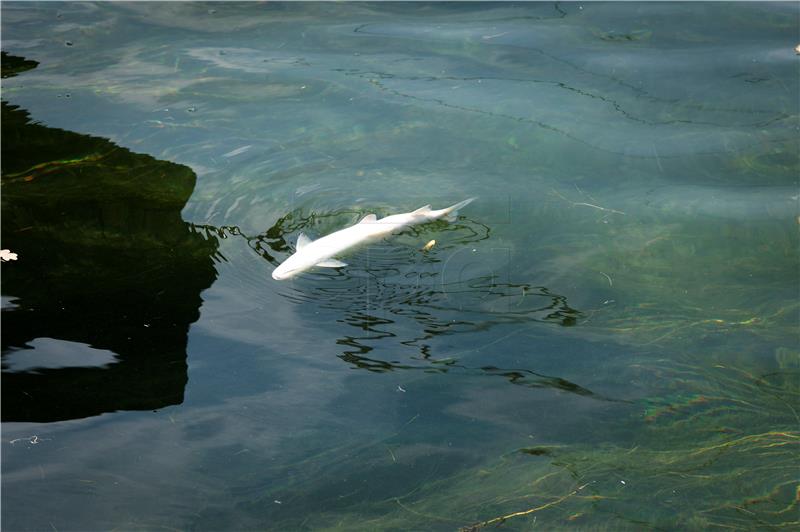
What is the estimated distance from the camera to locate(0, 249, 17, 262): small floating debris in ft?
11.7

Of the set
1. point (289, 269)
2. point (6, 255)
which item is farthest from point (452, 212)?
point (6, 255)

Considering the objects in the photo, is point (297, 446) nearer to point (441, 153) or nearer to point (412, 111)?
point (441, 153)

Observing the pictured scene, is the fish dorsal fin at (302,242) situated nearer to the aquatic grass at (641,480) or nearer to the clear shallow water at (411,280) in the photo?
Result: the clear shallow water at (411,280)

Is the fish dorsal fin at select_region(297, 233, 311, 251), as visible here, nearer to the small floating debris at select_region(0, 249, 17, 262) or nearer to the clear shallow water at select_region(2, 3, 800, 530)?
the clear shallow water at select_region(2, 3, 800, 530)

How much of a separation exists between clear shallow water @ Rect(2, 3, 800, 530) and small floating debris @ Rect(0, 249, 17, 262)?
0.30 ft

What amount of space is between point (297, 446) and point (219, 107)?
256cm

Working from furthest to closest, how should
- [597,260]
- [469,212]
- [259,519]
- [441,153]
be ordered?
[441,153] → [469,212] → [597,260] → [259,519]

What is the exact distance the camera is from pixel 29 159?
4.38 metres

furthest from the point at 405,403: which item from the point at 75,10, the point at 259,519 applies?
the point at 75,10

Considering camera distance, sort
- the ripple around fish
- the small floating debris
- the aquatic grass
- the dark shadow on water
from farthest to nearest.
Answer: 1. the small floating debris
2. the ripple around fish
3. the dark shadow on water
4. the aquatic grass

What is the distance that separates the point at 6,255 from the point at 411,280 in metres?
1.72

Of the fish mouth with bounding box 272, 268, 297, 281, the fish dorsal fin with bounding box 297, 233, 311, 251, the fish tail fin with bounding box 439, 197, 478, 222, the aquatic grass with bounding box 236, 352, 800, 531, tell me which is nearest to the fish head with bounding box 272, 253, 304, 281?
the fish mouth with bounding box 272, 268, 297, 281

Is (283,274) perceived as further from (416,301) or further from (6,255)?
(6,255)

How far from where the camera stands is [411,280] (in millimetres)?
3500
